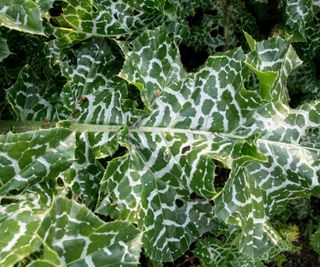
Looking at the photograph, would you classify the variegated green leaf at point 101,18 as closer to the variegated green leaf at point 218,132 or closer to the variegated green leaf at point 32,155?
the variegated green leaf at point 218,132

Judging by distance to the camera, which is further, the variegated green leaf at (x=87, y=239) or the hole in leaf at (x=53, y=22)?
the hole in leaf at (x=53, y=22)

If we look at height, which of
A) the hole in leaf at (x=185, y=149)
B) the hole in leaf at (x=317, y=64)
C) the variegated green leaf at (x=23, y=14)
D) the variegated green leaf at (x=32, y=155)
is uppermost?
the variegated green leaf at (x=23, y=14)

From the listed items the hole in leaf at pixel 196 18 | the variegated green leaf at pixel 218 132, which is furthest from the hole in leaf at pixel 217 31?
the variegated green leaf at pixel 218 132

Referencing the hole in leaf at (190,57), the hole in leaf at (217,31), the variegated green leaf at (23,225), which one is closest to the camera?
the variegated green leaf at (23,225)

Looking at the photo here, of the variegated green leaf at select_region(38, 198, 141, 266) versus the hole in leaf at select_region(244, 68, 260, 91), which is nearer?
the variegated green leaf at select_region(38, 198, 141, 266)

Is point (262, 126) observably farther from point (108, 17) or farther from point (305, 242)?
point (305, 242)

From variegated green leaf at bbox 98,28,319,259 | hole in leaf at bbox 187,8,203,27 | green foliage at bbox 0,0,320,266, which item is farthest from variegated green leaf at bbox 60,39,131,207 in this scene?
hole in leaf at bbox 187,8,203,27

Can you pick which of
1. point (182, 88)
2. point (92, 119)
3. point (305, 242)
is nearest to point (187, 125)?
point (182, 88)

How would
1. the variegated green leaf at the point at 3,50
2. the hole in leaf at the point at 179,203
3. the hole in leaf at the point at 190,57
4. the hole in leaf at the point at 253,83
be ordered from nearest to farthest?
the variegated green leaf at the point at 3,50 → the hole in leaf at the point at 179,203 → the hole in leaf at the point at 253,83 → the hole in leaf at the point at 190,57

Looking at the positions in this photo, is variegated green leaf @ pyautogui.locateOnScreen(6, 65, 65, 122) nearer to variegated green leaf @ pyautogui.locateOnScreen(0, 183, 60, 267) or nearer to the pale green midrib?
the pale green midrib
